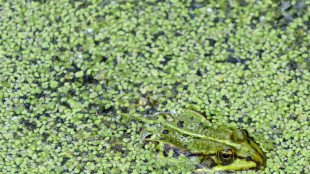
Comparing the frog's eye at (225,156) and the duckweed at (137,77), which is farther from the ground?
the duckweed at (137,77)

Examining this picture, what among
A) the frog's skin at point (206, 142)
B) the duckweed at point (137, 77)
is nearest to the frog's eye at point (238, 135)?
the frog's skin at point (206, 142)

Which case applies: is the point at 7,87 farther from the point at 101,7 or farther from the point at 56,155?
the point at 101,7

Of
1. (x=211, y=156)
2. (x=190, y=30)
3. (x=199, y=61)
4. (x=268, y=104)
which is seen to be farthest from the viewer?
(x=190, y=30)

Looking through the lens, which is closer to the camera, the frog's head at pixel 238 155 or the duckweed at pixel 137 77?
the frog's head at pixel 238 155

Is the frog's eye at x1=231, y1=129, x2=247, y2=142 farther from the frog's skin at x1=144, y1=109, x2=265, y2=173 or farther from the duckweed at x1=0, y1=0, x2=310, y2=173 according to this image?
the duckweed at x1=0, y1=0, x2=310, y2=173

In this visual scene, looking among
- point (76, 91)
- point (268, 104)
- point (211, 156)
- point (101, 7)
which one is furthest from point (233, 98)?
point (101, 7)

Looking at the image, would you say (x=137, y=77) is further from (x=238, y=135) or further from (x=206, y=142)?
(x=238, y=135)

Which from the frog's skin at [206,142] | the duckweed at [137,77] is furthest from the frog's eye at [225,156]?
the duckweed at [137,77]

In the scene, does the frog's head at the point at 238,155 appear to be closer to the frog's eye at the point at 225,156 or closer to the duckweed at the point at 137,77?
the frog's eye at the point at 225,156

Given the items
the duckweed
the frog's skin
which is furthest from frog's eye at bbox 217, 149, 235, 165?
the duckweed
